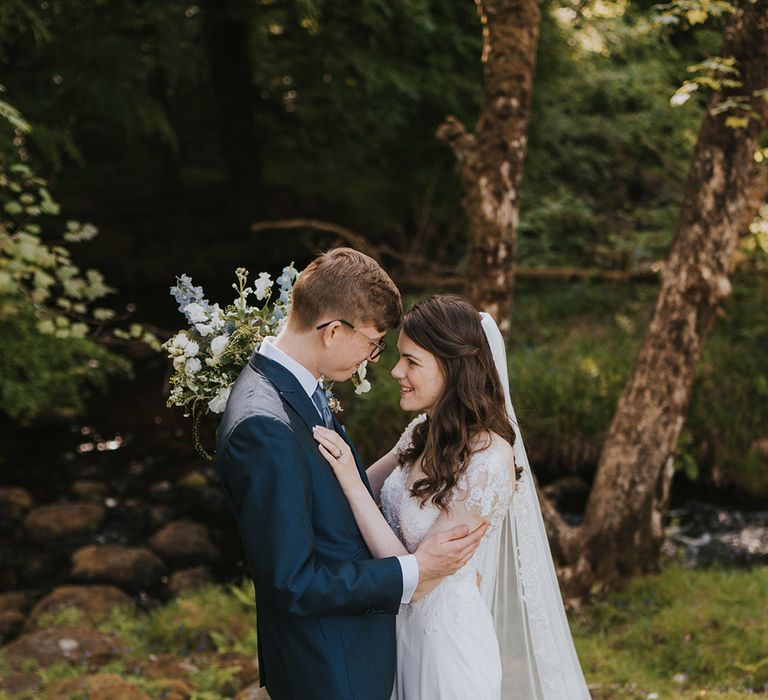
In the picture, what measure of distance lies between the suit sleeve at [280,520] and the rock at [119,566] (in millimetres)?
5345

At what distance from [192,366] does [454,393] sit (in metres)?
0.91

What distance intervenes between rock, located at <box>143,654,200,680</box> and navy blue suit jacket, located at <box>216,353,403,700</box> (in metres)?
2.80

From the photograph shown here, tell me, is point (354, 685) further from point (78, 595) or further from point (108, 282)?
point (108, 282)

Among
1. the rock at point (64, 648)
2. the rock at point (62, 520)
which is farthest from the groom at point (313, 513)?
the rock at point (62, 520)

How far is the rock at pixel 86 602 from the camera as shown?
21.6ft

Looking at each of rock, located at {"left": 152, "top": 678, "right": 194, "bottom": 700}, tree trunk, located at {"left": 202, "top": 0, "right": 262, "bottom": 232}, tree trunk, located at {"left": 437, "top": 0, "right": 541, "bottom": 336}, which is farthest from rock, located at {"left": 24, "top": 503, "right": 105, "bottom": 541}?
tree trunk, located at {"left": 202, "top": 0, "right": 262, "bottom": 232}

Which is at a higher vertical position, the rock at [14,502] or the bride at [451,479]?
the bride at [451,479]

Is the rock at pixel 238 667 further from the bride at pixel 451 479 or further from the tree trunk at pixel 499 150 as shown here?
the tree trunk at pixel 499 150

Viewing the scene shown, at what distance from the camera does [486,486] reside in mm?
2902

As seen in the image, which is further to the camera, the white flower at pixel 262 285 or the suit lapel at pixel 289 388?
the white flower at pixel 262 285

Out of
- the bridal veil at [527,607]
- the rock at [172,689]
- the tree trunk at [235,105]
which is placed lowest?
the rock at [172,689]

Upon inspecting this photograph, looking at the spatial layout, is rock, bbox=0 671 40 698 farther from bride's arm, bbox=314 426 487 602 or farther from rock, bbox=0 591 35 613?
bride's arm, bbox=314 426 487 602

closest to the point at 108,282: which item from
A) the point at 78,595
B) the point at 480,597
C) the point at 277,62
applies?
the point at 277,62

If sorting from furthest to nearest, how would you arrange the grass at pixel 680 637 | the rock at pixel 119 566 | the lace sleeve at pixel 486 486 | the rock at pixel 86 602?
the rock at pixel 119 566 < the rock at pixel 86 602 < the grass at pixel 680 637 < the lace sleeve at pixel 486 486
